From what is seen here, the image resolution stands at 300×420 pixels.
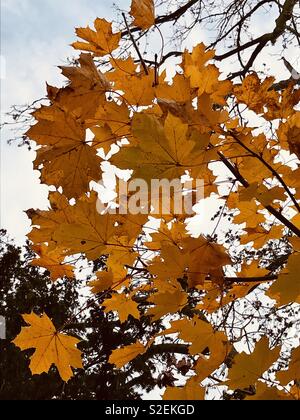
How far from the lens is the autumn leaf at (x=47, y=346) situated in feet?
3.22

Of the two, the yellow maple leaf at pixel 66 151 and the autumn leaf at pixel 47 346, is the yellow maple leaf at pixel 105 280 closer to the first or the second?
the autumn leaf at pixel 47 346

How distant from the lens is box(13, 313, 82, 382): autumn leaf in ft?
3.22

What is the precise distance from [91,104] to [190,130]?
21 centimetres

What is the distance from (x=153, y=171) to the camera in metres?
0.68

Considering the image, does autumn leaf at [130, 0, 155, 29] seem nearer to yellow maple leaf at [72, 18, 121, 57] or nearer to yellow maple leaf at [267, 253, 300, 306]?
yellow maple leaf at [72, 18, 121, 57]

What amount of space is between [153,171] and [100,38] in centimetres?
43

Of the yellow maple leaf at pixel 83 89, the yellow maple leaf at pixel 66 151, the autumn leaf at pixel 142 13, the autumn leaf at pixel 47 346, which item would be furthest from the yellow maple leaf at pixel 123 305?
the autumn leaf at pixel 142 13

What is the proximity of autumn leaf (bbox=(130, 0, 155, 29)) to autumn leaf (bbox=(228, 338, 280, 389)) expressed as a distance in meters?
0.74

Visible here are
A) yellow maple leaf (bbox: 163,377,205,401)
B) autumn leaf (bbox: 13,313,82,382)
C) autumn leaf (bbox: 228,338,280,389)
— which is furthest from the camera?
autumn leaf (bbox: 13,313,82,382)

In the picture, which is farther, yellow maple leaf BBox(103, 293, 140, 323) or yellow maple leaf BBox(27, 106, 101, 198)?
yellow maple leaf BBox(103, 293, 140, 323)

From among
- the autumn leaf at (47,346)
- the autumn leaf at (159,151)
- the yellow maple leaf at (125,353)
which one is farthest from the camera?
the yellow maple leaf at (125,353)

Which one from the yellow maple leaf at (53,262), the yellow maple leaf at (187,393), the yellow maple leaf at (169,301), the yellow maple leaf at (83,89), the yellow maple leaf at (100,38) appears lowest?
the yellow maple leaf at (187,393)

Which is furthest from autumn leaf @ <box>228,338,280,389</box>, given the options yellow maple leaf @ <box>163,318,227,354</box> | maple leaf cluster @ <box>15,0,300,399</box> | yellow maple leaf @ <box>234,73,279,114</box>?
yellow maple leaf @ <box>234,73,279,114</box>
